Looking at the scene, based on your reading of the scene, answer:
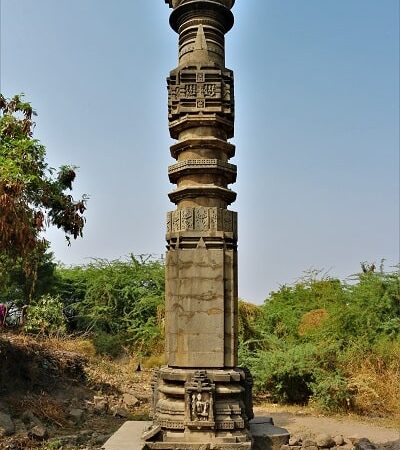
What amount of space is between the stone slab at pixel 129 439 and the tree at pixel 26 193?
518 cm

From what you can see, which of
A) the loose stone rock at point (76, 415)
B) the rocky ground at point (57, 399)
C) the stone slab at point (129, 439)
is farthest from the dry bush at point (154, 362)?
the stone slab at point (129, 439)

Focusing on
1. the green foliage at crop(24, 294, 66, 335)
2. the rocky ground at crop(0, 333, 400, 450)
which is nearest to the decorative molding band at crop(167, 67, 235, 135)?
the rocky ground at crop(0, 333, 400, 450)

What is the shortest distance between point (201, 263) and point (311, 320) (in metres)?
A: 12.7

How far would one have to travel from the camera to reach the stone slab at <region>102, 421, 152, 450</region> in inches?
204

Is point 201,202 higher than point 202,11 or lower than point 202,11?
lower

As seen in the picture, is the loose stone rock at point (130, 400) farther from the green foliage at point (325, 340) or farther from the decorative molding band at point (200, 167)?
the decorative molding band at point (200, 167)

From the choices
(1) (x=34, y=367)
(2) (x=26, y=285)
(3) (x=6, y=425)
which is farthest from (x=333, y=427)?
(2) (x=26, y=285)

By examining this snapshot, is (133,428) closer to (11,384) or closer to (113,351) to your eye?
(11,384)

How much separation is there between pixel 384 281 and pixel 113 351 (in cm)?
1049

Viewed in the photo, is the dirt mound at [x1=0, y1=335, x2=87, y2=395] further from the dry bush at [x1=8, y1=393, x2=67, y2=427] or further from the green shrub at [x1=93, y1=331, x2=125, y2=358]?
the green shrub at [x1=93, y1=331, x2=125, y2=358]

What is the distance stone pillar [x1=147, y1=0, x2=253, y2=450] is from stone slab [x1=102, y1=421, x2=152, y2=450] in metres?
0.20

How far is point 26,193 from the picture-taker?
426 inches

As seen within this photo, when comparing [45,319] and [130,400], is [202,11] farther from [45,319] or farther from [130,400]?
[45,319]

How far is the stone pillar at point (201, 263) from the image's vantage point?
5.39 meters
